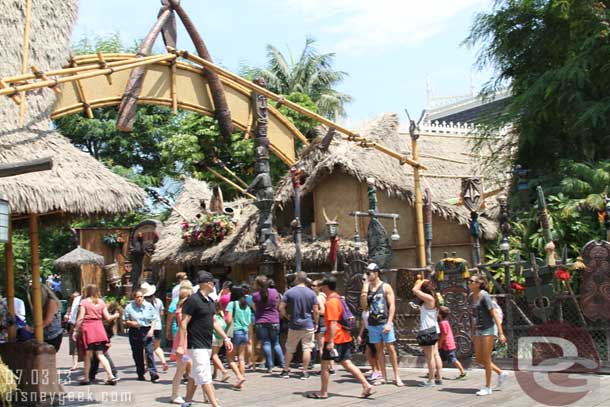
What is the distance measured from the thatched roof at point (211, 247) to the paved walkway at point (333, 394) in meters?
6.90

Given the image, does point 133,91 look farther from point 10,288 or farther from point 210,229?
point 210,229

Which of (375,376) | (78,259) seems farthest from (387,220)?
(78,259)

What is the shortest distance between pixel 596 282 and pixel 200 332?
6.05 m

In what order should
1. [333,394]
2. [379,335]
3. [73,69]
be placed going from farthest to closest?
[379,335], [333,394], [73,69]

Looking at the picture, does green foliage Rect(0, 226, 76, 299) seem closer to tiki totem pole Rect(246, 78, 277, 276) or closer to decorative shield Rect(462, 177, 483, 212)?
tiki totem pole Rect(246, 78, 277, 276)

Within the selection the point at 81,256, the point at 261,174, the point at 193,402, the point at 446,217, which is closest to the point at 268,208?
the point at 261,174

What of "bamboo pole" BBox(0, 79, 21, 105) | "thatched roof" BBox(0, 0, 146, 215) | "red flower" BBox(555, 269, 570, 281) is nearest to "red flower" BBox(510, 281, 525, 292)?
"red flower" BBox(555, 269, 570, 281)

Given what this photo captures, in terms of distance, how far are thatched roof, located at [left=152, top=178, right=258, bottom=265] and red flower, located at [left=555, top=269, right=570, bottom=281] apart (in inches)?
349

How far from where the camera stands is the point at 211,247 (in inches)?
838

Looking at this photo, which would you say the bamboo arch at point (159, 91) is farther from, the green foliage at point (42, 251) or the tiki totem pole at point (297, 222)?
the green foliage at point (42, 251)

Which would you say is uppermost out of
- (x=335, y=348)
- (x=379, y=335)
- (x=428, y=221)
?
(x=428, y=221)

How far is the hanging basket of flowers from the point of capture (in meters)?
21.2

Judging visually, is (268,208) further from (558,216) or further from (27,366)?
(27,366)

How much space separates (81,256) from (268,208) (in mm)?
11611
